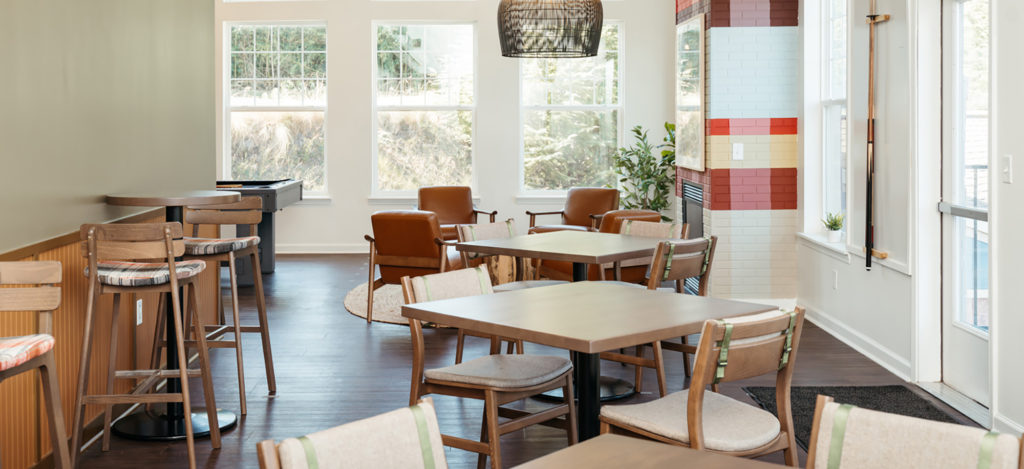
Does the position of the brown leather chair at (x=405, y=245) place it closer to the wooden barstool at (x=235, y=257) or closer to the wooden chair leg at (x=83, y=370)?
the wooden barstool at (x=235, y=257)

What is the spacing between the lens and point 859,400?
17.1 feet

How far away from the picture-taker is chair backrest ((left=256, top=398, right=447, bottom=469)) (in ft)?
5.76

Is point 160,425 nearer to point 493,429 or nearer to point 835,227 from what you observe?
point 493,429

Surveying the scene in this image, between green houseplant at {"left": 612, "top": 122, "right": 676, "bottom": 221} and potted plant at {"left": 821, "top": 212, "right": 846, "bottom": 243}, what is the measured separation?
13.2 feet

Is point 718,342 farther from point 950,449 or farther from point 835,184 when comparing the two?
point 835,184

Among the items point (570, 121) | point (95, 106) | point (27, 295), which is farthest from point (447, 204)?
point (27, 295)

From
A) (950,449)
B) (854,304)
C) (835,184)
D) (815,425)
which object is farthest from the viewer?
(835,184)

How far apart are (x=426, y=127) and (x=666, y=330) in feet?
30.3

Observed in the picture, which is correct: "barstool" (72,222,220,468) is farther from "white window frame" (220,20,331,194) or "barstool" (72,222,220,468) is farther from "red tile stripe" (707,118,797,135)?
"white window frame" (220,20,331,194)

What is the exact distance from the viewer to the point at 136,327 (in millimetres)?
5168

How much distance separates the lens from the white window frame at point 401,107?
1192 centimetres

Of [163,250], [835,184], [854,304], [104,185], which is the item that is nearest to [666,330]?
[163,250]

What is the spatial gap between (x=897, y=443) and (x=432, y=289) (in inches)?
87.4

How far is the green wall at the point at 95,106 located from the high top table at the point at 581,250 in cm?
180
